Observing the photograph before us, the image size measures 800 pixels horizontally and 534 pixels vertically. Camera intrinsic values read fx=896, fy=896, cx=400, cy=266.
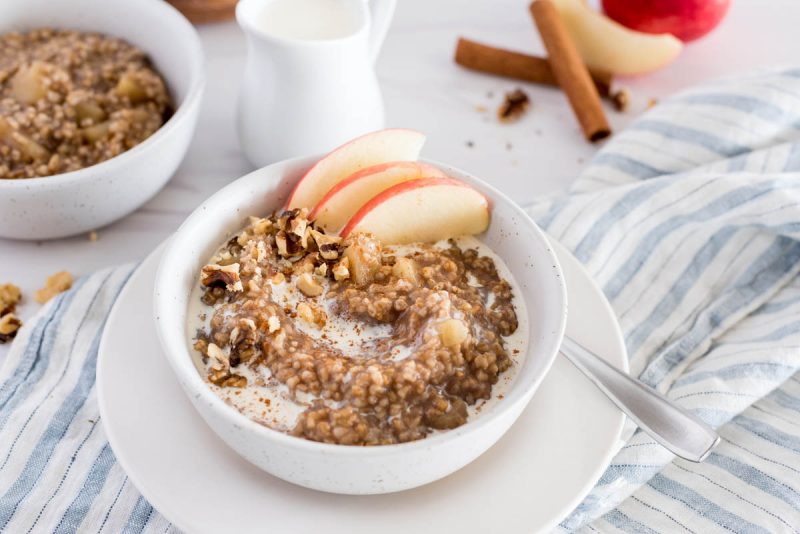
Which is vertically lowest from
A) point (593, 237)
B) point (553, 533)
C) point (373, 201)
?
point (553, 533)

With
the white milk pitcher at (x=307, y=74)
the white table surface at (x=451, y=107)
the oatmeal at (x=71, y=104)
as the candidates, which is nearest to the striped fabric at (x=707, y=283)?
the white table surface at (x=451, y=107)

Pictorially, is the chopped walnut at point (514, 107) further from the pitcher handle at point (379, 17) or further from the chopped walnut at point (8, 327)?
the chopped walnut at point (8, 327)

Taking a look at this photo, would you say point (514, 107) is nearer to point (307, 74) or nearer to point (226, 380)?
point (307, 74)

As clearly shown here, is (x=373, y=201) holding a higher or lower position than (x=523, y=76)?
higher

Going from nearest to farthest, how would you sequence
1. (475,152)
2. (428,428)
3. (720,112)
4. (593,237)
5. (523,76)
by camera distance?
(428,428), (593,237), (720,112), (475,152), (523,76)

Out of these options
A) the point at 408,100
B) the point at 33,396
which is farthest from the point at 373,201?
the point at 408,100

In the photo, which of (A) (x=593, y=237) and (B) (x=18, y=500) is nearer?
(B) (x=18, y=500)

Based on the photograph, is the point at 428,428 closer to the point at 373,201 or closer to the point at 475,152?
the point at 373,201

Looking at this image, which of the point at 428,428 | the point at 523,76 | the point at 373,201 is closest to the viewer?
the point at 428,428
